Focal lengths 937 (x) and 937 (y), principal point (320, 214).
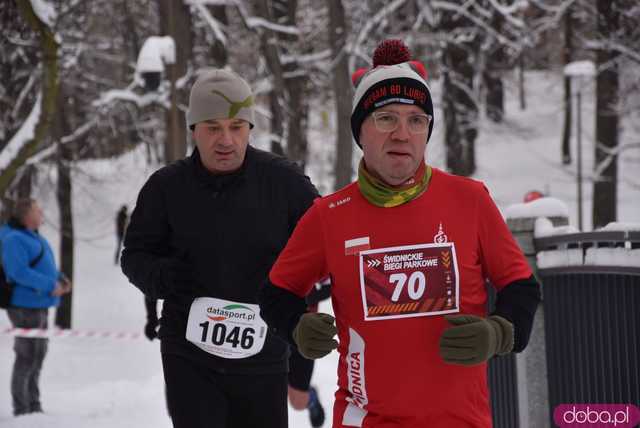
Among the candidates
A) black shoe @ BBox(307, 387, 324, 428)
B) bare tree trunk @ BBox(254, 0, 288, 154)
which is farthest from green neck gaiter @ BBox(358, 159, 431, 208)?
bare tree trunk @ BBox(254, 0, 288, 154)

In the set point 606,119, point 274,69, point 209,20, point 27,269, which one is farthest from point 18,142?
point 606,119

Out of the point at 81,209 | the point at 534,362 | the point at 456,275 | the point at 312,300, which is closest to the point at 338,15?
the point at 534,362

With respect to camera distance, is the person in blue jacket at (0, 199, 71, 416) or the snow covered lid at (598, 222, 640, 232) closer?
the snow covered lid at (598, 222, 640, 232)

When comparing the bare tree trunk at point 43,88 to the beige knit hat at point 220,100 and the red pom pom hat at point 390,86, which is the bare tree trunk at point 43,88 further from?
the red pom pom hat at point 390,86

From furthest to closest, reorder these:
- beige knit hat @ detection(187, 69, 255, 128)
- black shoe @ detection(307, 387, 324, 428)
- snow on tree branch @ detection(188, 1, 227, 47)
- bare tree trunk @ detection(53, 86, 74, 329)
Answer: bare tree trunk @ detection(53, 86, 74, 329)
snow on tree branch @ detection(188, 1, 227, 47)
black shoe @ detection(307, 387, 324, 428)
beige knit hat @ detection(187, 69, 255, 128)

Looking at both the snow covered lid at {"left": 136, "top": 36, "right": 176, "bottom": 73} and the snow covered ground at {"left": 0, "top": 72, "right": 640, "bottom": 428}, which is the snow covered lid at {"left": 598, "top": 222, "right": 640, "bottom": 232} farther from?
the snow covered lid at {"left": 136, "top": 36, "right": 176, "bottom": 73}

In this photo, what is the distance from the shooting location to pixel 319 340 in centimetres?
279

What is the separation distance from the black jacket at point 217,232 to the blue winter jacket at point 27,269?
16.7 ft

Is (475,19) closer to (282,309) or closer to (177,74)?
(177,74)

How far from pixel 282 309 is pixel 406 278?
45 cm

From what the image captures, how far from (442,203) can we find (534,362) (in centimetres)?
324

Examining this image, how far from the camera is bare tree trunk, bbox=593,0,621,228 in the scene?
62.3ft

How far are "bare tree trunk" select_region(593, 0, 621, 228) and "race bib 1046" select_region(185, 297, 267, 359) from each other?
16.5 m

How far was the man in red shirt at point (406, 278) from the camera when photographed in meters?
2.72
